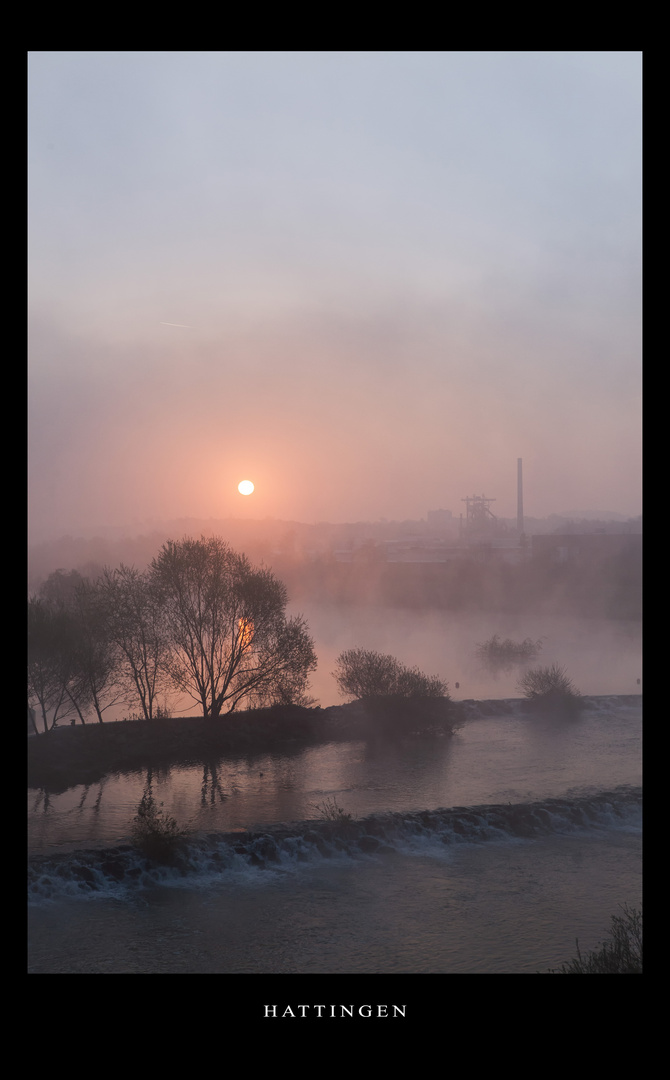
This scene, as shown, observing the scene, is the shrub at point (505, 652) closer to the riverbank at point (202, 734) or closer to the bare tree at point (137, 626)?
the riverbank at point (202, 734)

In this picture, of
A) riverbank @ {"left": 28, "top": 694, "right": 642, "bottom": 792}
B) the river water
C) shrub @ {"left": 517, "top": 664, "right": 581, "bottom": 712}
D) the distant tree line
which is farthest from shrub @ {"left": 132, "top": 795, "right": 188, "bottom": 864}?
shrub @ {"left": 517, "top": 664, "right": 581, "bottom": 712}

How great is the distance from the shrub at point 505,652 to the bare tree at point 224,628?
40.7ft

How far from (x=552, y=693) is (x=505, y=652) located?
8.22 metres

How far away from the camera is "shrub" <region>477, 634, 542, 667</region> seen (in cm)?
2669

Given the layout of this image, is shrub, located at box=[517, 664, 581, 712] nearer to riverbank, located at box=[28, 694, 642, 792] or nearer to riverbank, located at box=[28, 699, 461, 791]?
riverbank, located at box=[28, 694, 642, 792]

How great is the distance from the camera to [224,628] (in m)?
15.7

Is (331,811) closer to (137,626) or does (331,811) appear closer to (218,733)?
(218,733)

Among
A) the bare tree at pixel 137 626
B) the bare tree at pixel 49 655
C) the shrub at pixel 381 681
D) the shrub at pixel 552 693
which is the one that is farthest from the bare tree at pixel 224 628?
the shrub at pixel 552 693

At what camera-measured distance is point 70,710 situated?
16125 mm

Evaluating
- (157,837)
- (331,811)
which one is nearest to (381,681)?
Answer: (331,811)
